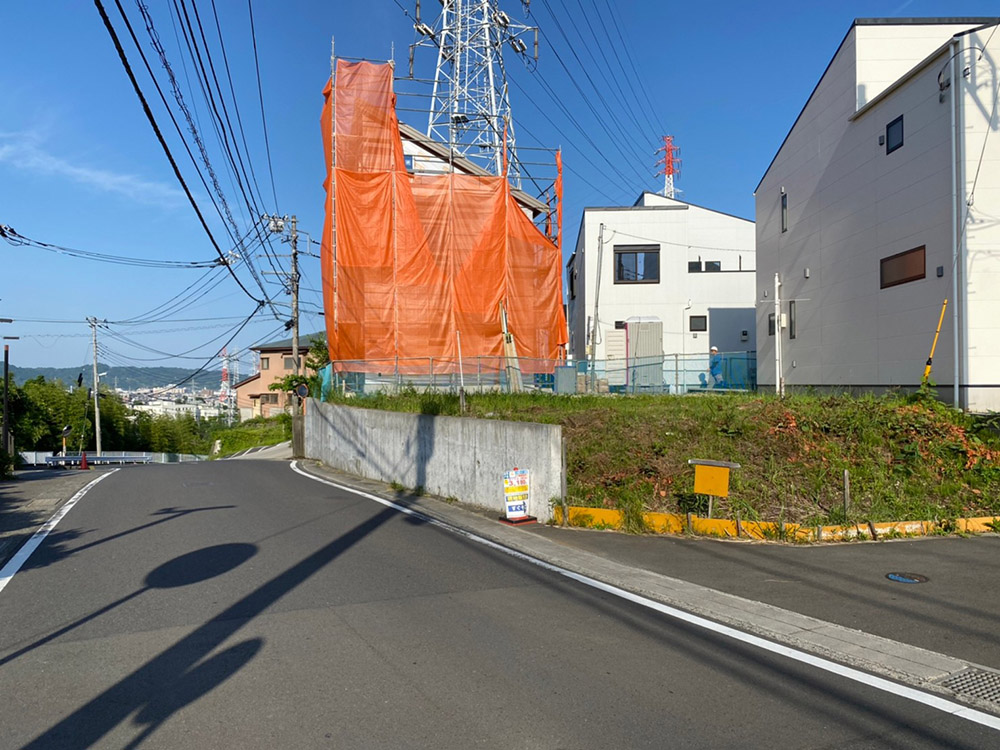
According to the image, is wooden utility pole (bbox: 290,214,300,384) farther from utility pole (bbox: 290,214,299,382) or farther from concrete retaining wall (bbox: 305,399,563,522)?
concrete retaining wall (bbox: 305,399,563,522)

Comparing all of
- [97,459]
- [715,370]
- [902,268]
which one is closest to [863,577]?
[902,268]

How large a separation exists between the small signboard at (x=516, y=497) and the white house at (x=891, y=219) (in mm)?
9478

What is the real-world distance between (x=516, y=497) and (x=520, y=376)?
13.8 metres

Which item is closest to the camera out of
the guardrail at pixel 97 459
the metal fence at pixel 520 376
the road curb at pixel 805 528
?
the road curb at pixel 805 528

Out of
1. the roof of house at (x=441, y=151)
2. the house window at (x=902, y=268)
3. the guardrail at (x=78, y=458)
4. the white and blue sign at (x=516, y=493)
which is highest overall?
the roof of house at (x=441, y=151)

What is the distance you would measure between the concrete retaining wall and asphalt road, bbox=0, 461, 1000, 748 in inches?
117

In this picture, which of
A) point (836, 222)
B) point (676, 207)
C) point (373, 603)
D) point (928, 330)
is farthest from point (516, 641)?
point (676, 207)

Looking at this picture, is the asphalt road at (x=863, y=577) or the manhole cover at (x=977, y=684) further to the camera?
the asphalt road at (x=863, y=577)

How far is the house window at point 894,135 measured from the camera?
54.6 feet

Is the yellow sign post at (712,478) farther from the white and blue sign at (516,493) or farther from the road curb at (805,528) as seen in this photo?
the white and blue sign at (516,493)

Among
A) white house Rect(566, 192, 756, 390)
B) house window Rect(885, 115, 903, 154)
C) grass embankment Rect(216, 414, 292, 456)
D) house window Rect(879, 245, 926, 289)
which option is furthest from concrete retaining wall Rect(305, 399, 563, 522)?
grass embankment Rect(216, 414, 292, 456)

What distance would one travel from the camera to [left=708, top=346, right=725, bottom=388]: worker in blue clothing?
2606 centimetres

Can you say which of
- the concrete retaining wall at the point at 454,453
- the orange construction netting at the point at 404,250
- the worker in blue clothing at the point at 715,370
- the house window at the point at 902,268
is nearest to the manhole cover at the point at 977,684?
the concrete retaining wall at the point at 454,453

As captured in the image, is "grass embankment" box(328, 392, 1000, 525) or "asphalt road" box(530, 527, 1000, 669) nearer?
"asphalt road" box(530, 527, 1000, 669)
